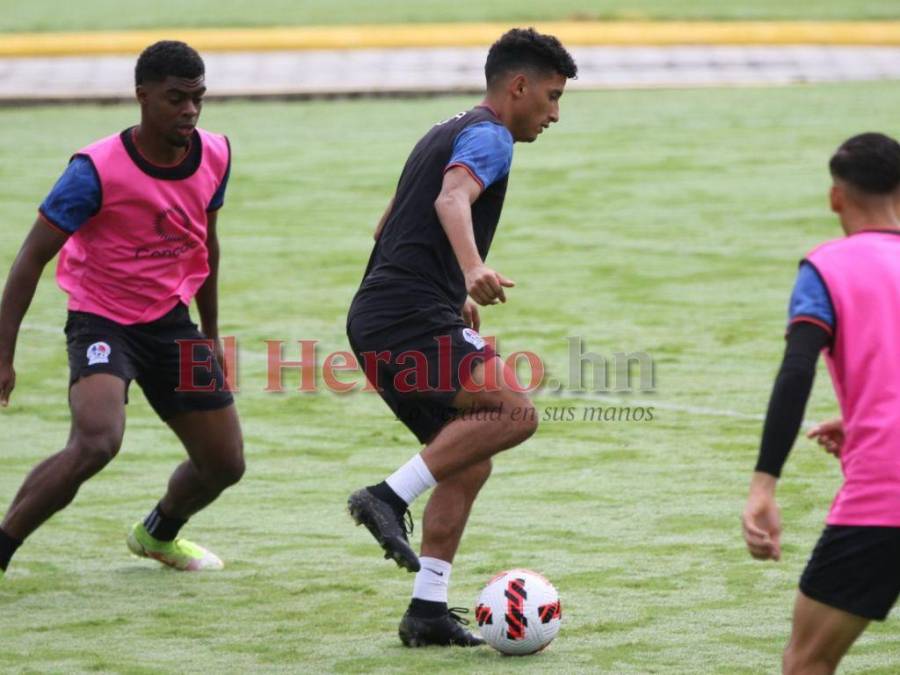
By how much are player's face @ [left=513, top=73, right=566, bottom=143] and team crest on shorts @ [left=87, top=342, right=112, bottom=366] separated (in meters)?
1.88

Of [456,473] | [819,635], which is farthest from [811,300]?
[456,473]

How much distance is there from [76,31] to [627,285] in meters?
22.6

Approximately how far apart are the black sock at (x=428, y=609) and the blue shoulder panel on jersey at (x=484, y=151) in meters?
1.51

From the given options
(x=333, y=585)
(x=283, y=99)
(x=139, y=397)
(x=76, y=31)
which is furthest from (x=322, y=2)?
(x=333, y=585)

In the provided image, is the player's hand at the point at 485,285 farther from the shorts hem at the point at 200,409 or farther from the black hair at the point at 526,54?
the shorts hem at the point at 200,409

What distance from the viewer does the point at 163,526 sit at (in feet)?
25.4

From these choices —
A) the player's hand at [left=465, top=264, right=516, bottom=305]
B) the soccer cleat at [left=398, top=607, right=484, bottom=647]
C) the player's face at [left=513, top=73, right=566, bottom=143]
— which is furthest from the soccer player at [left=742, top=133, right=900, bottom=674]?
the player's face at [left=513, top=73, right=566, bottom=143]

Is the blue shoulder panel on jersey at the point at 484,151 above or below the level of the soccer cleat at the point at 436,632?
above

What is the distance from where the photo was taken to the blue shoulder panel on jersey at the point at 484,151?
6285 mm

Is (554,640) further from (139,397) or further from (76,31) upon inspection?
(76,31)

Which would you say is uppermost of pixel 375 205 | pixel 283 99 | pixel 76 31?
pixel 76 31

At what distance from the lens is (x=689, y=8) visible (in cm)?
3494

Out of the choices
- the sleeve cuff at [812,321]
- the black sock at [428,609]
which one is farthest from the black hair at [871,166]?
the black sock at [428,609]

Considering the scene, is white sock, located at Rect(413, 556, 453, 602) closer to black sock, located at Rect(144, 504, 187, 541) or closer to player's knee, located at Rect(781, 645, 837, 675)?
black sock, located at Rect(144, 504, 187, 541)
